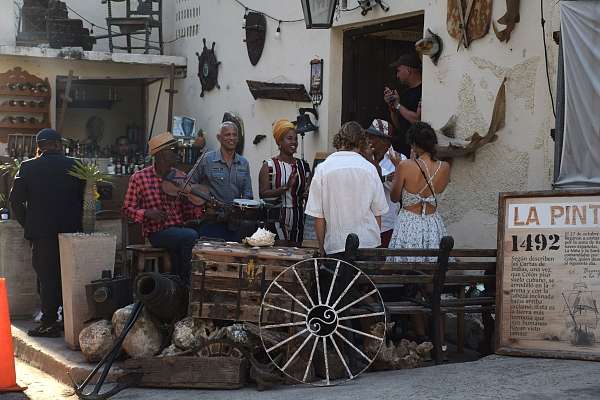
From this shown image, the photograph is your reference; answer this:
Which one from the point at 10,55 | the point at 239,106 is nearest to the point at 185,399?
the point at 239,106

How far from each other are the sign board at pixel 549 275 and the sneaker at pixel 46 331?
377cm

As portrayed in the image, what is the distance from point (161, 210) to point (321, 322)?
240cm

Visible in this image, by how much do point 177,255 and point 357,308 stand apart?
89.1 inches

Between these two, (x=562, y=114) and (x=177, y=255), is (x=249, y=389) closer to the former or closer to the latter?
(x=177, y=255)

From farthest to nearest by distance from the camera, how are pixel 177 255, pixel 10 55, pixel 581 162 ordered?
pixel 10 55, pixel 177 255, pixel 581 162

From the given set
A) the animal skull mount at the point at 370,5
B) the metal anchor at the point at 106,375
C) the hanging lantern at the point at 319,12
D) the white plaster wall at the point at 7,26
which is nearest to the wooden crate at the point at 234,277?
the metal anchor at the point at 106,375

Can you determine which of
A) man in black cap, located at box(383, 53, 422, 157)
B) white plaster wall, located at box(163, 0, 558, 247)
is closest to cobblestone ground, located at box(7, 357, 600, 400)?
white plaster wall, located at box(163, 0, 558, 247)

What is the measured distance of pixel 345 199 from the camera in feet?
22.4

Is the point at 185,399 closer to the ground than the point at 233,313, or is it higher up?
closer to the ground

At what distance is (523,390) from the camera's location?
5.73 m

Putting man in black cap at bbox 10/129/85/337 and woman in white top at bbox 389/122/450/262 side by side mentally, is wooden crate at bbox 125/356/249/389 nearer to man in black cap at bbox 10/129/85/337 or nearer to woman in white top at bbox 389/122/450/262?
woman in white top at bbox 389/122/450/262

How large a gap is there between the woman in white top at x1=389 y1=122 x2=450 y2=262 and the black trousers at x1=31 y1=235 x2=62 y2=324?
9.78 feet

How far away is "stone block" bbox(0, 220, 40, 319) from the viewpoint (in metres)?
9.32

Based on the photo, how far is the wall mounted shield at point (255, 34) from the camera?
476 inches
